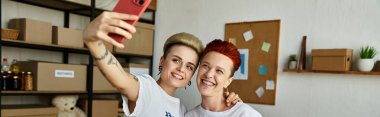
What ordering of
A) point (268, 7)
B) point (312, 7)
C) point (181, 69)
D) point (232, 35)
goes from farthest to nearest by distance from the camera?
point (232, 35) < point (268, 7) < point (312, 7) < point (181, 69)

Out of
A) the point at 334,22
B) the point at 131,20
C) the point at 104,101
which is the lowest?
the point at 104,101

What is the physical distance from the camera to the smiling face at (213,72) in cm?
169

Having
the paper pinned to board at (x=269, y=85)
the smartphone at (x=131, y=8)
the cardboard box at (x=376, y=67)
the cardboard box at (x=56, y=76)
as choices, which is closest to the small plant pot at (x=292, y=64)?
the paper pinned to board at (x=269, y=85)

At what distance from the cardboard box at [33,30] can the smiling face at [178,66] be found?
179 cm

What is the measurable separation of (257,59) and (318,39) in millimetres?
608

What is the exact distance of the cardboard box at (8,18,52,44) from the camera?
2.95m

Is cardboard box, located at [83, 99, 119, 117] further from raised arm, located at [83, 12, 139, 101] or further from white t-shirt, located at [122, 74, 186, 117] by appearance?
raised arm, located at [83, 12, 139, 101]

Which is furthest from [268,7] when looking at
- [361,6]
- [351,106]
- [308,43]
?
[351,106]

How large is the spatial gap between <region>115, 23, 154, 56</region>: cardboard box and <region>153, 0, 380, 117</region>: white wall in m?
0.81

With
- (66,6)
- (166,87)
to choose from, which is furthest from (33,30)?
(166,87)

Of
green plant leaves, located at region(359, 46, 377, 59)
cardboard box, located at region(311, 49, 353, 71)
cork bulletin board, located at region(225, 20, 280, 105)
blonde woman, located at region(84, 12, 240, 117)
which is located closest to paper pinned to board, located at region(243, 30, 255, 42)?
cork bulletin board, located at region(225, 20, 280, 105)

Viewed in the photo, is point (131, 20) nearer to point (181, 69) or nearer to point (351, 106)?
point (181, 69)

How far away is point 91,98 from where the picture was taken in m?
3.52

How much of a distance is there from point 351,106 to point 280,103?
0.61 meters
